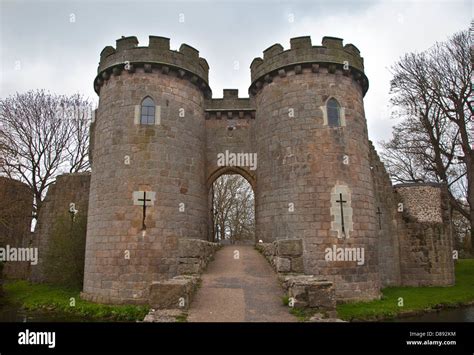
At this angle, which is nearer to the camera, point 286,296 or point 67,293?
point 286,296

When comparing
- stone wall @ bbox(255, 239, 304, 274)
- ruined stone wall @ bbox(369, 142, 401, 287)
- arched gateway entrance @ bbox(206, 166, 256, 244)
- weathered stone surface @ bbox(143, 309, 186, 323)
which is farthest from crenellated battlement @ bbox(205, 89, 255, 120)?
arched gateway entrance @ bbox(206, 166, 256, 244)

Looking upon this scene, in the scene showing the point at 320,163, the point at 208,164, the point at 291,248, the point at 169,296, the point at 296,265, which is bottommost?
the point at 169,296

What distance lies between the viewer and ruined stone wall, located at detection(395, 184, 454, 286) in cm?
1633

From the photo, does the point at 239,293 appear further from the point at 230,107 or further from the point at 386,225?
the point at 386,225

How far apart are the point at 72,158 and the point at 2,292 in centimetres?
1047

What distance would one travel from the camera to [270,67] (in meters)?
14.4

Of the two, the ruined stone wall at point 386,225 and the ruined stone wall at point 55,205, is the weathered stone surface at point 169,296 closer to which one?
the ruined stone wall at point 386,225

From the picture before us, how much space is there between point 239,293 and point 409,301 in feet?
28.1

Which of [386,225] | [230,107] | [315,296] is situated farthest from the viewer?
[386,225]

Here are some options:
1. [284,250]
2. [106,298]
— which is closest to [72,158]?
[106,298]

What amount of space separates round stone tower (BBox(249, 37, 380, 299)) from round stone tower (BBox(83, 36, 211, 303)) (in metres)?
3.09

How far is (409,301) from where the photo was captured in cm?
1309

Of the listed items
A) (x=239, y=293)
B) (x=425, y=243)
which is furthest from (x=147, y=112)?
(x=425, y=243)
